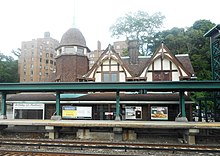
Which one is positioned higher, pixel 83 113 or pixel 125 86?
pixel 125 86

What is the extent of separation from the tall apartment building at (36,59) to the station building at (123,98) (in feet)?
147

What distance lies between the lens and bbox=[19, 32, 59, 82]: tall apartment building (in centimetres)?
6681

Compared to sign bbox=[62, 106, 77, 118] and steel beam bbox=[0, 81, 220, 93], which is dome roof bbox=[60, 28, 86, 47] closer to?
sign bbox=[62, 106, 77, 118]

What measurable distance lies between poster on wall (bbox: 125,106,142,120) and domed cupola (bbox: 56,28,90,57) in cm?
1122

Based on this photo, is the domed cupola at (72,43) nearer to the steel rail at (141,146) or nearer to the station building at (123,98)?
the station building at (123,98)

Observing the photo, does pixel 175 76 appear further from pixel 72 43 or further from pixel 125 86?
pixel 72 43

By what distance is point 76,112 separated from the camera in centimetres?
2047

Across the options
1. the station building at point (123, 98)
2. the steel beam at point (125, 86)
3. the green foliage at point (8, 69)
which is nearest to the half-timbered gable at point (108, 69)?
the station building at point (123, 98)

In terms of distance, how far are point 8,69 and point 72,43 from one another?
3901 centimetres

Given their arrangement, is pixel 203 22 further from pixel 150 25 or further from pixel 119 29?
pixel 119 29

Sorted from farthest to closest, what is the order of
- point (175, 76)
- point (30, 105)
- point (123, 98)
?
point (175, 76)
point (30, 105)
point (123, 98)

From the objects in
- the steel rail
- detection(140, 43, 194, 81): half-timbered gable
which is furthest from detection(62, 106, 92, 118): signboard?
the steel rail

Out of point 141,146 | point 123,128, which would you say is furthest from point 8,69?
point 141,146

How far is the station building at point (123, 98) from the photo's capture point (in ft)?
66.7
